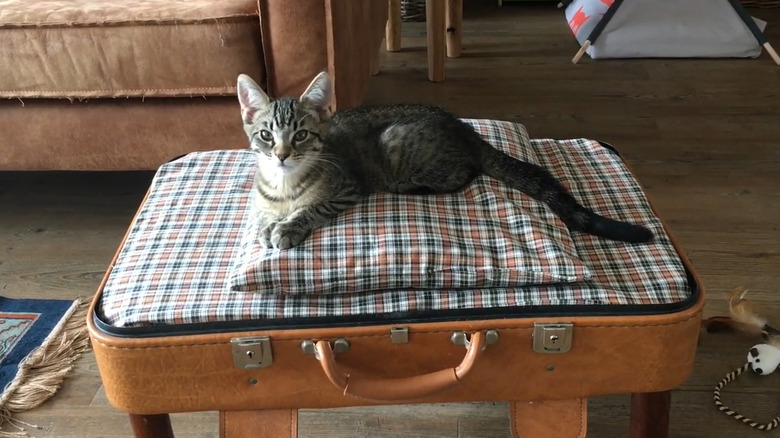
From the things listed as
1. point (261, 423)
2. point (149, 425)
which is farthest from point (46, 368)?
point (261, 423)

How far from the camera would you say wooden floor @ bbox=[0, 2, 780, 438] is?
3.82 feet

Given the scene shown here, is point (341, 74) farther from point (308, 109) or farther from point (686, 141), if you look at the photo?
point (686, 141)

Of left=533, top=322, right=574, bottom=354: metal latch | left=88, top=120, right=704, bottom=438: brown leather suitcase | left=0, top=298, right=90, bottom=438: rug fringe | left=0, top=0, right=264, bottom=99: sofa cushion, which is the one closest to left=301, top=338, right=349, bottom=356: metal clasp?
left=88, top=120, right=704, bottom=438: brown leather suitcase

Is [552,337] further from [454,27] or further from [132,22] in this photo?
[454,27]

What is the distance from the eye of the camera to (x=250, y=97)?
1069 mm

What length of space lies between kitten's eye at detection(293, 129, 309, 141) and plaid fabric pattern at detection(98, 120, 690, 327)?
15 centimetres

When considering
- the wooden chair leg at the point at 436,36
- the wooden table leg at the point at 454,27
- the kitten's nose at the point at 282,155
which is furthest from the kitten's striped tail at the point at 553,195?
the wooden table leg at the point at 454,27

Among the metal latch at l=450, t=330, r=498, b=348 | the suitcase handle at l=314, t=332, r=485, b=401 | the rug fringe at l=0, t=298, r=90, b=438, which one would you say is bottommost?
the rug fringe at l=0, t=298, r=90, b=438

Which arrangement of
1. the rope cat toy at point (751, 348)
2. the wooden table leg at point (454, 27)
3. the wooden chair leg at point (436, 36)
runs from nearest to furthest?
the rope cat toy at point (751, 348), the wooden chair leg at point (436, 36), the wooden table leg at point (454, 27)

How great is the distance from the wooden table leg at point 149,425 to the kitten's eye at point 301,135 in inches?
17.2

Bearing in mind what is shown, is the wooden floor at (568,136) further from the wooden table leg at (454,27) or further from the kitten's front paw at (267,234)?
the kitten's front paw at (267,234)

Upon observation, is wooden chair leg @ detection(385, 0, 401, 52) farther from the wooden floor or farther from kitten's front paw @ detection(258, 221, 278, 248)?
kitten's front paw @ detection(258, 221, 278, 248)

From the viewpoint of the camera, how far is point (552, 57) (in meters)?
2.49

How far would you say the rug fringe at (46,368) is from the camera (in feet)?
3.91
